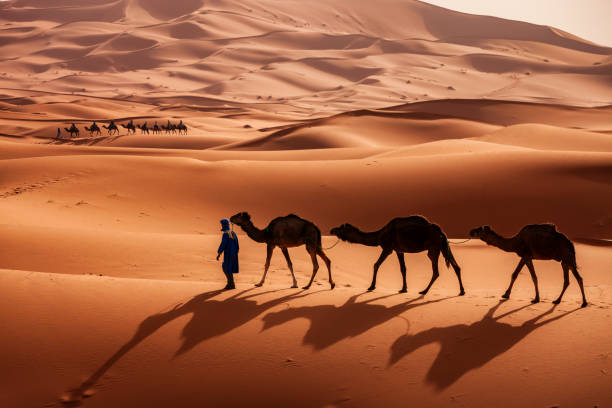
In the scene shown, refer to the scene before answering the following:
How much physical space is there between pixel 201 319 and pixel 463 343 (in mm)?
3153

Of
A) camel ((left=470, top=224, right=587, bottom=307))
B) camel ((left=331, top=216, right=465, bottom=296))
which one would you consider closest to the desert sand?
camel ((left=470, top=224, right=587, bottom=307))

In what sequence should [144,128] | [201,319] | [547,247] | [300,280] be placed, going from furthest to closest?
[144,128] < [300,280] < [547,247] < [201,319]

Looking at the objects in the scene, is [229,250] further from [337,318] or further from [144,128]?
[144,128]

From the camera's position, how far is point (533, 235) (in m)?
7.57

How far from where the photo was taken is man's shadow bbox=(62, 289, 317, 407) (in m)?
6.06

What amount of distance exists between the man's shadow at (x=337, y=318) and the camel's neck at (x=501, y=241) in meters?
1.28

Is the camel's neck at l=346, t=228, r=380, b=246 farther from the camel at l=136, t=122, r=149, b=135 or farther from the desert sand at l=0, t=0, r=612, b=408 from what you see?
the camel at l=136, t=122, r=149, b=135

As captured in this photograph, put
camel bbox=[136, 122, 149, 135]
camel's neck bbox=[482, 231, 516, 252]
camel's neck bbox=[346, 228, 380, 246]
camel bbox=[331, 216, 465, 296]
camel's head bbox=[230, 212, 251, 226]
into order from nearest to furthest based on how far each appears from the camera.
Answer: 1. camel's neck bbox=[482, 231, 516, 252]
2. camel bbox=[331, 216, 465, 296]
3. camel's neck bbox=[346, 228, 380, 246]
4. camel's head bbox=[230, 212, 251, 226]
5. camel bbox=[136, 122, 149, 135]

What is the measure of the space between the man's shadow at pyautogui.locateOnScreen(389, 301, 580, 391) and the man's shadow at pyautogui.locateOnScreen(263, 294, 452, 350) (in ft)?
1.93

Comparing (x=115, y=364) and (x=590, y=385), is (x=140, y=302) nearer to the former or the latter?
(x=115, y=364)

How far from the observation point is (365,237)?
8.52 metres

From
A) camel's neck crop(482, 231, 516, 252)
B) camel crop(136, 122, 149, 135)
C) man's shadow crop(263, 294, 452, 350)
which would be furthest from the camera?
camel crop(136, 122, 149, 135)

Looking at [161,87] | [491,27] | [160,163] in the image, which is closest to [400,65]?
[161,87]

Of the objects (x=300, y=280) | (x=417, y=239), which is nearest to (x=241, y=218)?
(x=300, y=280)
